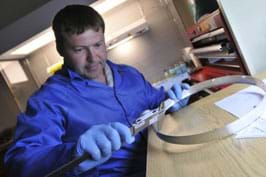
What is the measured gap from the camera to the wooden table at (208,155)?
0.48m

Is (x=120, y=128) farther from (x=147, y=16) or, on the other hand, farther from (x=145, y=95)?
(x=147, y=16)

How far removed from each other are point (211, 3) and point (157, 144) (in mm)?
1097

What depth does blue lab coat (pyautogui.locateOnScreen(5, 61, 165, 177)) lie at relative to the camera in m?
0.82

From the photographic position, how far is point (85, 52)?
1168 millimetres

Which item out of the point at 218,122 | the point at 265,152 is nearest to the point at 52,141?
the point at 218,122

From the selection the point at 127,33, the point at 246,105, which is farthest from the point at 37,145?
the point at 127,33

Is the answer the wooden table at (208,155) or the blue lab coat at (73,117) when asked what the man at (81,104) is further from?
the wooden table at (208,155)

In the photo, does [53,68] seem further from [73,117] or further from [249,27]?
[249,27]

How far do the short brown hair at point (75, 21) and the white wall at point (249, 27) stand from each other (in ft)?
1.69

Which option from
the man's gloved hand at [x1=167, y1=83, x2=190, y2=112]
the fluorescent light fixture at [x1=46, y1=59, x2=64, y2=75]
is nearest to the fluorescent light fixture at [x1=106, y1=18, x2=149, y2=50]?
the fluorescent light fixture at [x1=46, y1=59, x2=64, y2=75]

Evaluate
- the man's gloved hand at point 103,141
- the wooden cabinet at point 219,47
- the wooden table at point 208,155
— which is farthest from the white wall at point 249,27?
the man's gloved hand at point 103,141

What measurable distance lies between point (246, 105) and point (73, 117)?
614 millimetres

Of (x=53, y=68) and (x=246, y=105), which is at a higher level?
(x=53, y=68)

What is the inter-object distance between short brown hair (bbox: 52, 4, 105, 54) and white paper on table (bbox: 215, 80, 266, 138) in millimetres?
608
